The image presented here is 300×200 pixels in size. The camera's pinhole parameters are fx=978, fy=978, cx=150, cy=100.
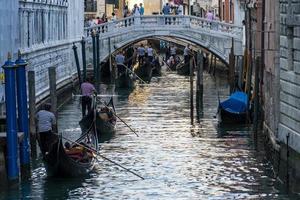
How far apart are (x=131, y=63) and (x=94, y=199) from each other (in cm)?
1987

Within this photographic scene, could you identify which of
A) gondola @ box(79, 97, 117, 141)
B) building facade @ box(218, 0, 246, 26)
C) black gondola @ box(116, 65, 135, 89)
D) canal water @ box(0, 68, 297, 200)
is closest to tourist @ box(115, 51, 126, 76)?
black gondola @ box(116, 65, 135, 89)

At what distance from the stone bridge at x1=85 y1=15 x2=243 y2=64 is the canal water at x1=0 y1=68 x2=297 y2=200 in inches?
254

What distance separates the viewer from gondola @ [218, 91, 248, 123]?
15.1 m

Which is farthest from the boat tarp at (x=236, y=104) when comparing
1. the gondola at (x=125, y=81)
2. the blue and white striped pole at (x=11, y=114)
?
the gondola at (x=125, y=81)

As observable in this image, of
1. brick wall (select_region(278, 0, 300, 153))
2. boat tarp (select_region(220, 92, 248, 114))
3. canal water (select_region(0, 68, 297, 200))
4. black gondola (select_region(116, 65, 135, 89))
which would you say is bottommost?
canal water (select_region(0, 68, 297, 200))

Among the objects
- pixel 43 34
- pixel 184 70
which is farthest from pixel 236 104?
pixel 184 70

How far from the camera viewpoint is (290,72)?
10.2m

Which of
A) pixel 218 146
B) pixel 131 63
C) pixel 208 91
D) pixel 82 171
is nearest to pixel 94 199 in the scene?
pixel 82 171

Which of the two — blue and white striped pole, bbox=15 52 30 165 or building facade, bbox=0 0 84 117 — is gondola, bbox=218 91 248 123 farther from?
blue and white striped pole, bbox=15 52 30 165

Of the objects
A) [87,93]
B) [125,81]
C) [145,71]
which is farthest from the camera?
[145,71]

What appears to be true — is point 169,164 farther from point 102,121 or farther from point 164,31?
point 164,31

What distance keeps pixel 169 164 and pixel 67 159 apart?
173 cm

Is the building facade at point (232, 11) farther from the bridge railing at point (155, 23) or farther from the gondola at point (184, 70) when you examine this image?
the gondola at point (184, 70)

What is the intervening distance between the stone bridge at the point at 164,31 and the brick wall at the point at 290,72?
13235 millimetres
